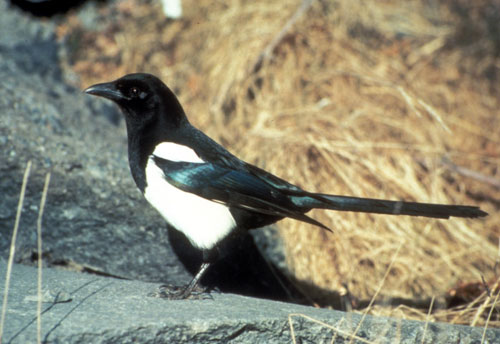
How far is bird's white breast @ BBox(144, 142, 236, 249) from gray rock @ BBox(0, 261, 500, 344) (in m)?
0.30

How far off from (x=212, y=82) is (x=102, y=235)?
222 cm

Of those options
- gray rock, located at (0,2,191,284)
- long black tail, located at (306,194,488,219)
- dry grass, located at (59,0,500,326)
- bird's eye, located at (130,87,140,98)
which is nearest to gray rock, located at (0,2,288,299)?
gray rock, located at (0,2,191,284)

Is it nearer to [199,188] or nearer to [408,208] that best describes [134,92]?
[199,188]

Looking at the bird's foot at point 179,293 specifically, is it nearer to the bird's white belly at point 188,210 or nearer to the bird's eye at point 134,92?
the bird's white belly at point 188,210

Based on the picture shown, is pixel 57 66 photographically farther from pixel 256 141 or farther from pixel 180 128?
pixel 180 128

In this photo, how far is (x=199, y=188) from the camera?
2.62m

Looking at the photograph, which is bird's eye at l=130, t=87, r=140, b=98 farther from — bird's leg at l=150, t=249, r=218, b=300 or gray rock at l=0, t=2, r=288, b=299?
bird's leg at l=150, t=249, r=218, b=300

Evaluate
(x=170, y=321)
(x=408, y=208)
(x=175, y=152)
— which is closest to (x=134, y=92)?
(x=175, y=152)

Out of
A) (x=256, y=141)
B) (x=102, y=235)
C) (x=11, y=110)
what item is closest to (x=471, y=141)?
(x=256, y=141)

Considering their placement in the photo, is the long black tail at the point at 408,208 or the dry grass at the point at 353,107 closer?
the long black tail at the point at 408,208

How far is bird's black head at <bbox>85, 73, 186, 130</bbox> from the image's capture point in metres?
2.77

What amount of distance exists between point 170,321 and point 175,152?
2.87 feet

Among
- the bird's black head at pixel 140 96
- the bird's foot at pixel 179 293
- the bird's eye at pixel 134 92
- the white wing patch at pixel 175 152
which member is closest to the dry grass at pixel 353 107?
the bird's foot at pixel 179 293

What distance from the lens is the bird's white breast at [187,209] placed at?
261 cm
